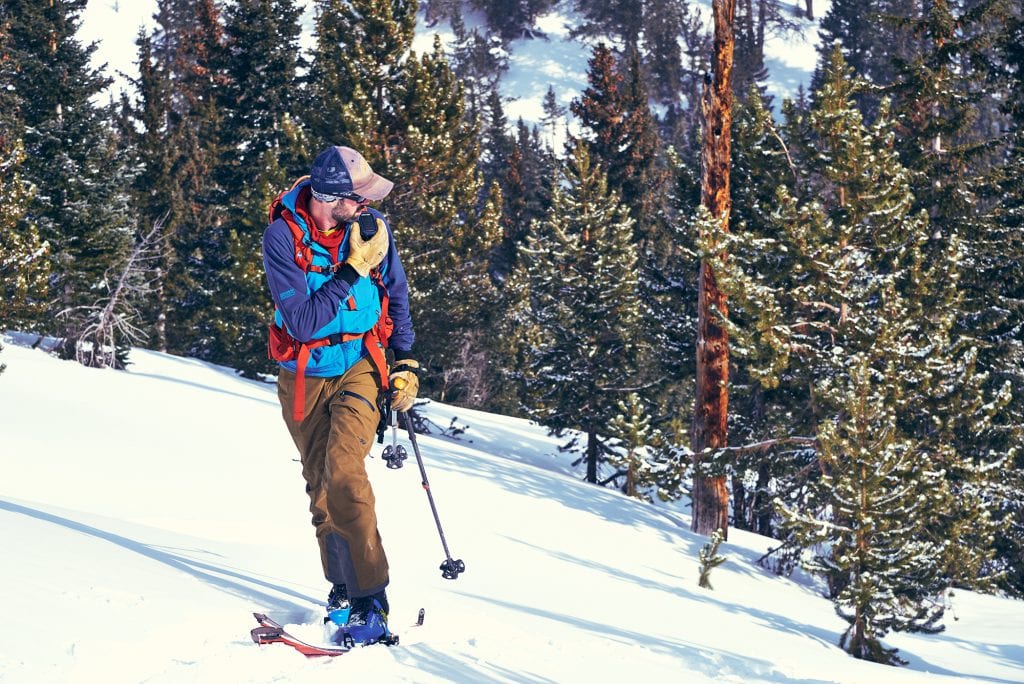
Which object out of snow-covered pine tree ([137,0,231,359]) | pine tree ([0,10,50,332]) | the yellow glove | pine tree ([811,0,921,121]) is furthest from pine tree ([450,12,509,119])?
the yellow glove

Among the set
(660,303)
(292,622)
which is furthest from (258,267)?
(292,622)

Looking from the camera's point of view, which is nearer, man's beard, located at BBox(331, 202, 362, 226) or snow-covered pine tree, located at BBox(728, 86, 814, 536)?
man's beard, located at BBox(331, 202, 362, 226)

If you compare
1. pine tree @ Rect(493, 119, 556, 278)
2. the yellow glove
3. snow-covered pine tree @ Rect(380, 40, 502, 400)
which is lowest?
the yellow glove

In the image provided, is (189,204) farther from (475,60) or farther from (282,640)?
(475,60)

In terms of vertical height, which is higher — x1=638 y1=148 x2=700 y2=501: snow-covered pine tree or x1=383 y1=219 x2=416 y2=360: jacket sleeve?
x1=638 y1=148 x2=700 y2=501: snow-covered pine tree

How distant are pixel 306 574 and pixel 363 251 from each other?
116 inches

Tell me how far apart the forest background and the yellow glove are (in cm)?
721

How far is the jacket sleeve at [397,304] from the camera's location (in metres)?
4.84

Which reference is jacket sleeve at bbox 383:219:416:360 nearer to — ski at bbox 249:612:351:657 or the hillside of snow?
ski at bbox 249:612:351:657

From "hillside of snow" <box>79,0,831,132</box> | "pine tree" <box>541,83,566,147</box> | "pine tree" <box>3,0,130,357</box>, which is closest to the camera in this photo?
"pine tree" <box>3,0,130,357</box>

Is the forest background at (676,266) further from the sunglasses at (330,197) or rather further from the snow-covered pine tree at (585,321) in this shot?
the sunglasses at (330,197)

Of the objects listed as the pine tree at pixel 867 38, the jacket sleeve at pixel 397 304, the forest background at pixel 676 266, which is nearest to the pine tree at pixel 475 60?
the pine tree at pixel 867 38

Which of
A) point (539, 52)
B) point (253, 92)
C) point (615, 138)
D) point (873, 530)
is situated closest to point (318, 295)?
point (873, 530)

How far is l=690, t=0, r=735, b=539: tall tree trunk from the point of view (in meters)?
15.7
